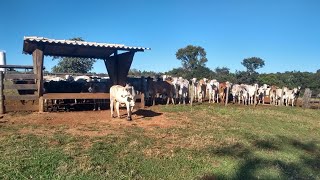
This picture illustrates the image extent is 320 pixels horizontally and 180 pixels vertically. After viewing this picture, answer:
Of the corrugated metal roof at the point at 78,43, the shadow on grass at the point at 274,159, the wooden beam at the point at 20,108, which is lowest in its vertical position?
the shadow on grass at the point at 274,159

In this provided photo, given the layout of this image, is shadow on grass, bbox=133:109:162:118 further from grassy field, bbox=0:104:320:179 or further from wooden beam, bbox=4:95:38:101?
wooden beam, bbox=4:95:38:101

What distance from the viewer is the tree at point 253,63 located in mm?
76438


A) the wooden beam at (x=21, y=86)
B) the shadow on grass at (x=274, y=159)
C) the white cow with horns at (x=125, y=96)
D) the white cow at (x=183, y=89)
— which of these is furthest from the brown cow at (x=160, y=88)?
the shadow on grass at (x=274, y=159)

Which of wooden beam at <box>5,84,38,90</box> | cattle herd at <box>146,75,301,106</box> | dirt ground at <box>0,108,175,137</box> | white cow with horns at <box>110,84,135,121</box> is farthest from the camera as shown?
cattle herd at <box>146,75,301,106</box>

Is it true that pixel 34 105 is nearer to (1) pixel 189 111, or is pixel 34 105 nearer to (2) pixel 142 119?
(2) pixel 142 119

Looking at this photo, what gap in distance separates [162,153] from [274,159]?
9.44ft

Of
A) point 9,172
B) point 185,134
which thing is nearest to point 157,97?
point 185,134

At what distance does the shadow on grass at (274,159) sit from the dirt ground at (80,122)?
132 inches

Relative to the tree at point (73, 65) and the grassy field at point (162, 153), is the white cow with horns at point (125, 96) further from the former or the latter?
the tree at point (73, 65)

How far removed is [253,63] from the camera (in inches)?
3036

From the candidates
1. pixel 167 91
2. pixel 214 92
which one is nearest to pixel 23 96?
pixel 167 91

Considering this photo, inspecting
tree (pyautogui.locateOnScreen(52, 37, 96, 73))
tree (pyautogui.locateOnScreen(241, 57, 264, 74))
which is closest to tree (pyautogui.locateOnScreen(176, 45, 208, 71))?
tree (pyautogui.locateOnScreen(241, 57, 264, 74))

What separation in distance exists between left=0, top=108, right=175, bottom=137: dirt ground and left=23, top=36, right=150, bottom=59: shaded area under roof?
307 centimetres

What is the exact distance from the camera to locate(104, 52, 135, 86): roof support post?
685 inches
